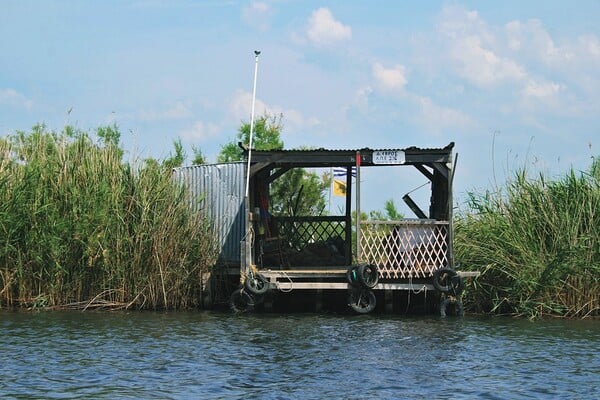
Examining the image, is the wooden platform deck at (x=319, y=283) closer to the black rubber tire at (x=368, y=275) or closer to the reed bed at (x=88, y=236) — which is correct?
the black rubber tire at (x=368, y=275)

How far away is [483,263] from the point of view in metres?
18.5

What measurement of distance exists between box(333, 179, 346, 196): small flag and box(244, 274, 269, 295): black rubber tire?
13.7 feet

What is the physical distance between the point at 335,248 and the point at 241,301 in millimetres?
2965

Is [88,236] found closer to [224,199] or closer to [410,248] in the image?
[224,199]

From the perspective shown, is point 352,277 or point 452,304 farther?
point 452,304

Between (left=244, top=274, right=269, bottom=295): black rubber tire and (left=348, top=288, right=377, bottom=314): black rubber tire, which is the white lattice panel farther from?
(left=244, top=274, right=269, bottom=295): black rubber tire

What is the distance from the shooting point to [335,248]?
2080cm

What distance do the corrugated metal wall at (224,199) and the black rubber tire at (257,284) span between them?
2.16 metres

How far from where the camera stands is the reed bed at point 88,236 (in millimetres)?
18359

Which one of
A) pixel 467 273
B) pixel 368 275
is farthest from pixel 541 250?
pixel 368 275

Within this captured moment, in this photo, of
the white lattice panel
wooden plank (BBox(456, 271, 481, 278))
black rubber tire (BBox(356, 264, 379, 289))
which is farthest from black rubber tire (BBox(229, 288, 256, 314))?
wooden plank (BBox(456, 271, 481, 278))

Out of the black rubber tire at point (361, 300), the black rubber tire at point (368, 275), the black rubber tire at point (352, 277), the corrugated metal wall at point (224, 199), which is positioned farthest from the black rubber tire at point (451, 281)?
the corrugated metal wall at point (224, 199)

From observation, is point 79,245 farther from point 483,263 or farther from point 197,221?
point 483,263

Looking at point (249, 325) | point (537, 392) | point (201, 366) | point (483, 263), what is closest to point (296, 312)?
point (249, 325)
